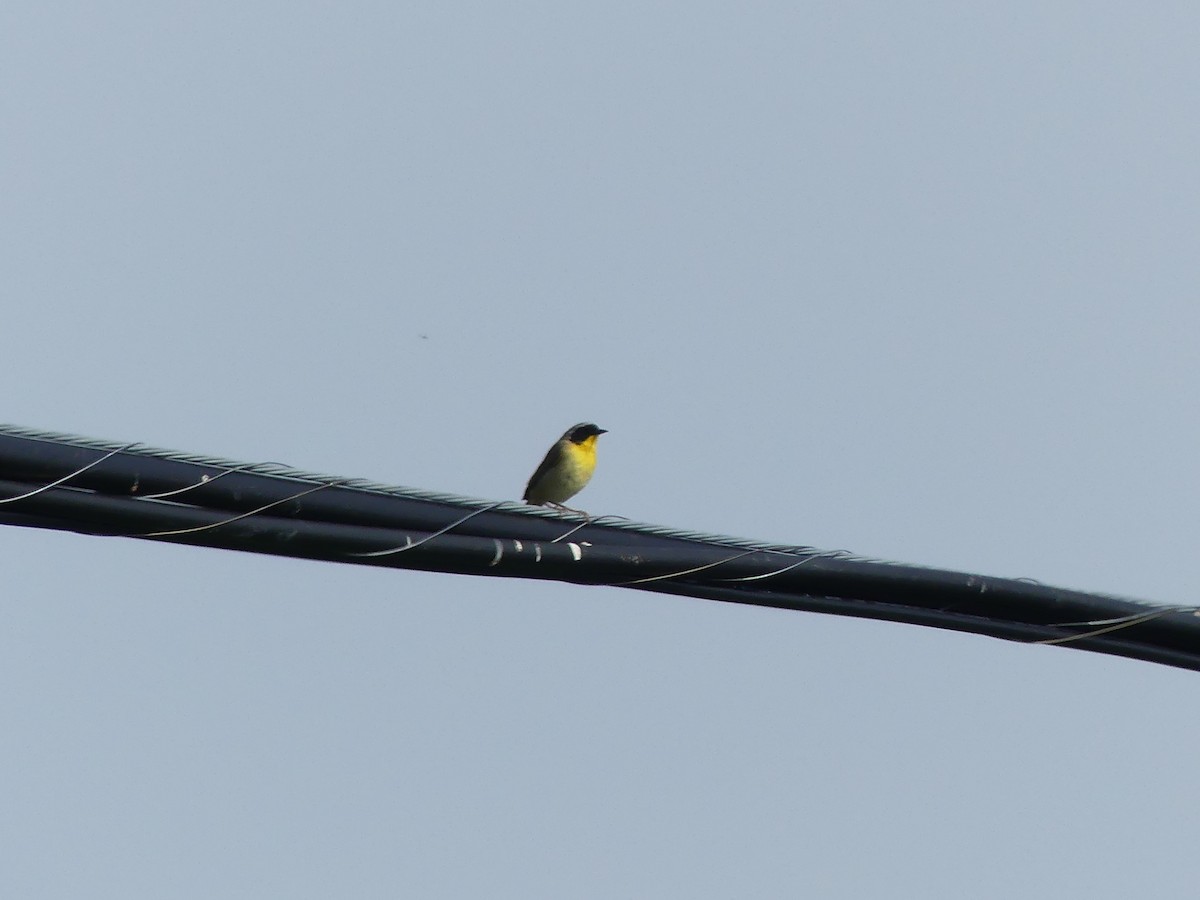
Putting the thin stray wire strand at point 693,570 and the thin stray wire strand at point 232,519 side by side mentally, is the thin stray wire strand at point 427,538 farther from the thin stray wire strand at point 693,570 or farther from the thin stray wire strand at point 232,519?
the thin stray wire strand at point 693,570

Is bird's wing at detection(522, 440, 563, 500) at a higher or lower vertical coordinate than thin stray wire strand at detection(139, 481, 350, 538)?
higher

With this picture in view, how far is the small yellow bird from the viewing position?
1453 cm

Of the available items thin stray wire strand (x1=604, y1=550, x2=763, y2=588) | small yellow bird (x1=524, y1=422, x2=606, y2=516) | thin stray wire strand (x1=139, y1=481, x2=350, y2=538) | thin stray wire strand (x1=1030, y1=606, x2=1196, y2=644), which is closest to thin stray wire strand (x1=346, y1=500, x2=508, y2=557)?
thin stray wire strand (x1=139, y1=481, x2=350, y2=538)

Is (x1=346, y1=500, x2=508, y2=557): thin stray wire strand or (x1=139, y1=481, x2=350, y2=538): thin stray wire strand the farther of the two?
(x1=346, y1=500, x2=508, y2=557): thin stray wire strand

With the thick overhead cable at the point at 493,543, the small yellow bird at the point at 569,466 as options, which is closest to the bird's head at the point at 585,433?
the small yellow bird at the point at 569,466

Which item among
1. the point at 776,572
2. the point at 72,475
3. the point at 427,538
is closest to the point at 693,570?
the point at 776,572

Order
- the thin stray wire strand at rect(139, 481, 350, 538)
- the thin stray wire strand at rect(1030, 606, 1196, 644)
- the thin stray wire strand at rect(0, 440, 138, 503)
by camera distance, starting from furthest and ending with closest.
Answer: the thin stray wire strand at rect(1030, 606, 1196, 644), the thin stray wire strand at rect(139, 481, 350, 538), the thin stray wire strand at rect(0, 440, 138, 503)

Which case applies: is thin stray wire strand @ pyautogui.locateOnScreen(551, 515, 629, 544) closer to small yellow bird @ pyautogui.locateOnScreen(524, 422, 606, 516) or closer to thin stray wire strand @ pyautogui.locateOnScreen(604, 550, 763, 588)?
thin stray wire strand @ pyautogui.locateOnScreen(604, 550, 763, 588)

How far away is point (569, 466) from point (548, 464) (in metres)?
0.39

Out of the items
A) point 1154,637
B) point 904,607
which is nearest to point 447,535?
point 904,607

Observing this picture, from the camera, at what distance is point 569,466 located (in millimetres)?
14516

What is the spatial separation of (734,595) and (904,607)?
0.65 meters

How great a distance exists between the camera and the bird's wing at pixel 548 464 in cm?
1470

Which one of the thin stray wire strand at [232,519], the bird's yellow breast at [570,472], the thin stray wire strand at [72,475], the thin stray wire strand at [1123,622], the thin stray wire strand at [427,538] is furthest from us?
the bird's yellow breast at [570,472]
